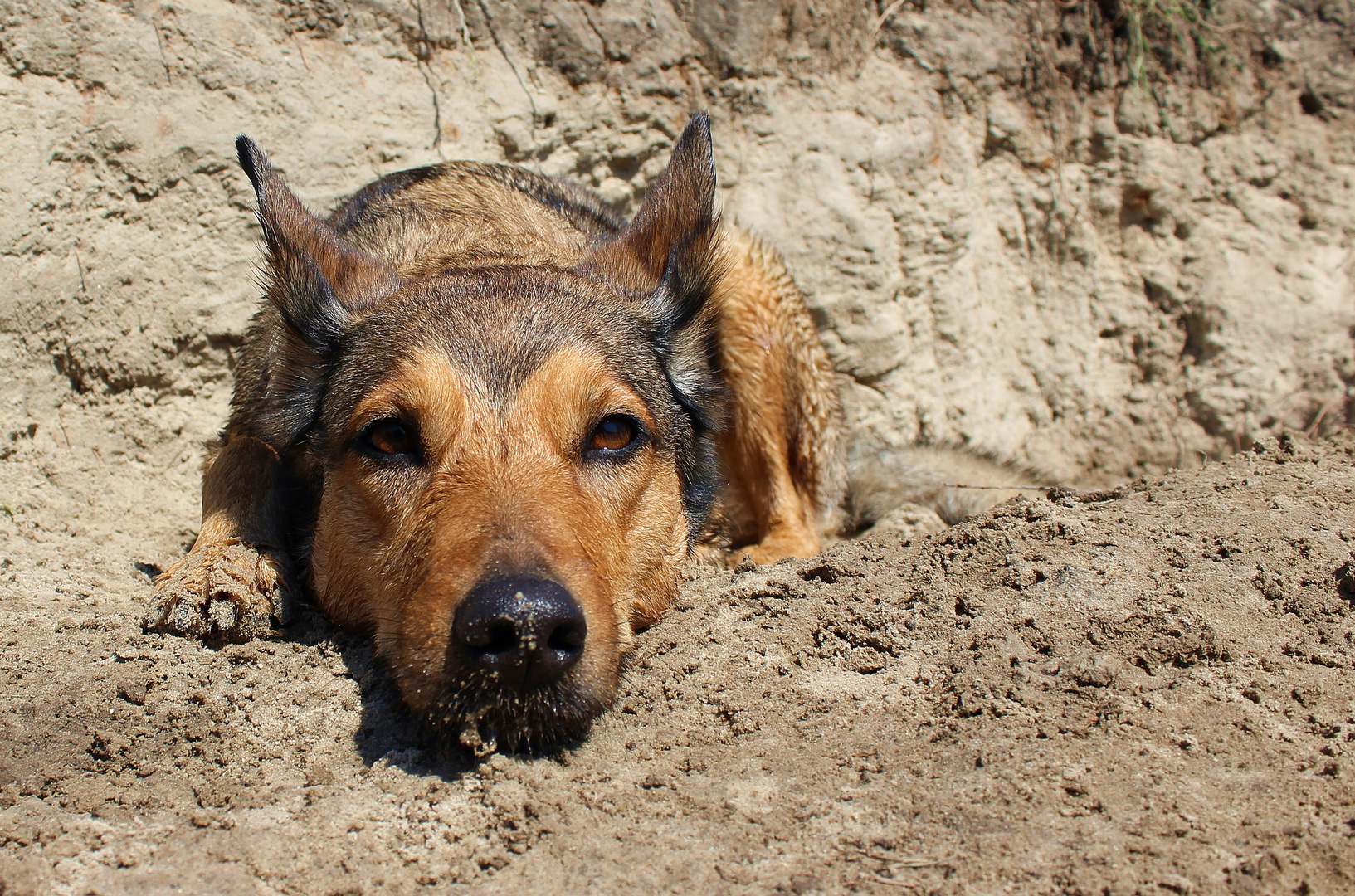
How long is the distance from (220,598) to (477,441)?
134 centimetres

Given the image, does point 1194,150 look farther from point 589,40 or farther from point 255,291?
point 255,291

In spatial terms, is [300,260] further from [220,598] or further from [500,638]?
[500,638]

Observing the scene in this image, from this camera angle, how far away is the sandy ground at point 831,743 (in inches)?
103

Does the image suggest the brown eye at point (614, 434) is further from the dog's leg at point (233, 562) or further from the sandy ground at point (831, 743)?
the dog's leg at point (233, 562)

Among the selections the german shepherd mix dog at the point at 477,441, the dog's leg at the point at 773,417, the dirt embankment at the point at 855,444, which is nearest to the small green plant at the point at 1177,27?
the dirt embankment at the point at 855,444

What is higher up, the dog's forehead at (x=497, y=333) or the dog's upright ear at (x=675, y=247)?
the dog's upright ear at (x=675, y=247)

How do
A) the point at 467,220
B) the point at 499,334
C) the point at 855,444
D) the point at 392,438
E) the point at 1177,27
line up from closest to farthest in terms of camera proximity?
1. the point at 392,438
2. the point at 499,334
3. the point at 467,220
4. the point at 855,444
5. the point at 1177,27

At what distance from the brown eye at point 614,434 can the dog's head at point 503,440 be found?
0.01 metres

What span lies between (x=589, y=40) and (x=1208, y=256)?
538cm

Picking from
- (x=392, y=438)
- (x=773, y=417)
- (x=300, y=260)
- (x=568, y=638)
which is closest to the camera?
(x=568, y=638)

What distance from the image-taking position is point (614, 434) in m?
4.26

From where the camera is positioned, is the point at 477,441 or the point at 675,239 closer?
the point at 477,441

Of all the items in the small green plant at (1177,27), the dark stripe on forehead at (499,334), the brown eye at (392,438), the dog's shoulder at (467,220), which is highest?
the small green plant at (1177,27)

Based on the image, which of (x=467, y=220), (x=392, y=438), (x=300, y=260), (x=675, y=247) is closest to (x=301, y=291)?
(x=300, y=260)
